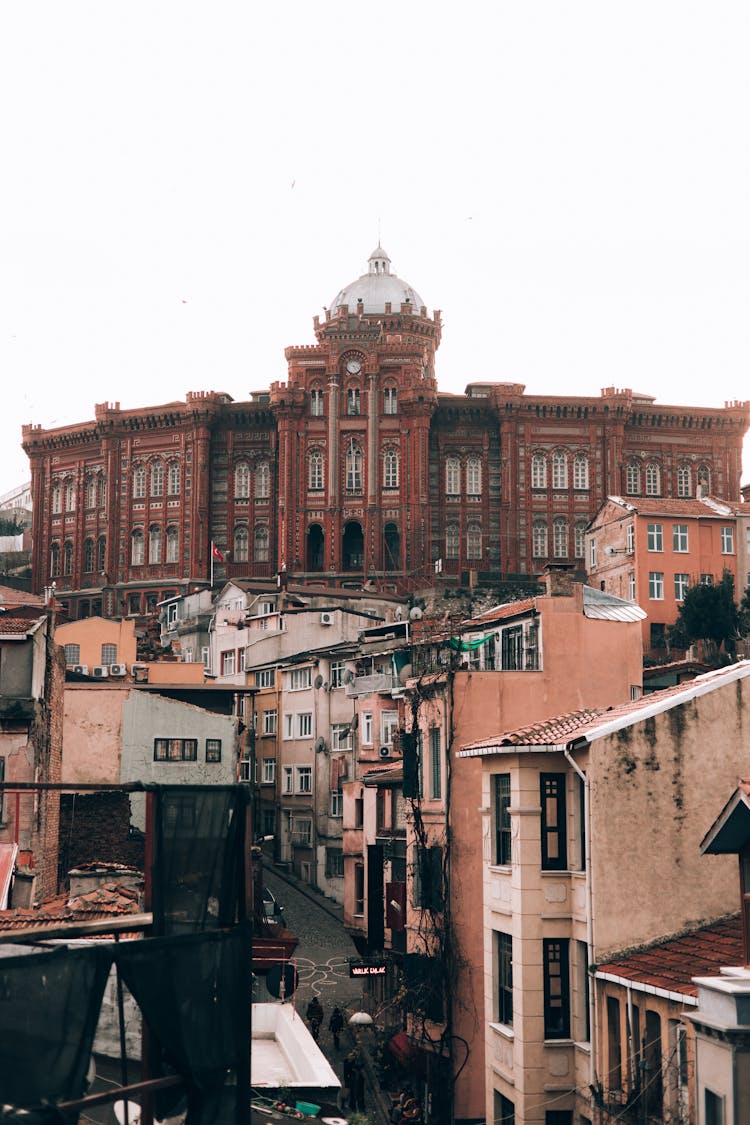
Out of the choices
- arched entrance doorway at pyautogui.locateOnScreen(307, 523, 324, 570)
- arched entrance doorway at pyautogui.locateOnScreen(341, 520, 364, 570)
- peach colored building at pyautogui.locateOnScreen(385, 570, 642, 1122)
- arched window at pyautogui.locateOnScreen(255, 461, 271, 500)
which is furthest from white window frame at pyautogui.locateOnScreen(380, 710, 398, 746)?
arched window at pyautogui.locateOnScreen(255, 461, 271, 500)

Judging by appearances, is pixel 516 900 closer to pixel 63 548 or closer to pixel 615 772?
pixel 615 772

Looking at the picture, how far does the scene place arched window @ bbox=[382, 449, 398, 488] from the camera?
102m

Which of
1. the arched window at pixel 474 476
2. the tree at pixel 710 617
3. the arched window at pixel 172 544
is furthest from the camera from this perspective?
the arched window at pixel 172 544

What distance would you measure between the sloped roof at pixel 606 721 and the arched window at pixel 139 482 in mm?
86273

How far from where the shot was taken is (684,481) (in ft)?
349

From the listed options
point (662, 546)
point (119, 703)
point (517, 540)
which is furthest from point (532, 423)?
point (119, 703)

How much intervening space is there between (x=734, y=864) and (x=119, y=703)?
2785 centimetres

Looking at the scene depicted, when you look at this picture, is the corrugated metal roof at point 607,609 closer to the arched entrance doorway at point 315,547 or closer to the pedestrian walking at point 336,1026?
the pedestrian walking at point 336,1026

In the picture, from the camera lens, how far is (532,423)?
10494 centimetres

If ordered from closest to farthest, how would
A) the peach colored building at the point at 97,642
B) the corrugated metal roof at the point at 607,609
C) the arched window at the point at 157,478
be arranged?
the corrugated metal roof at the point at 607,609 < the peach colored building at the point at 97,642 < the arched window at the point at 157,478

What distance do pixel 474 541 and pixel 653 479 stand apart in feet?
45.9

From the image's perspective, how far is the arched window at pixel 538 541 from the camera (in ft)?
339

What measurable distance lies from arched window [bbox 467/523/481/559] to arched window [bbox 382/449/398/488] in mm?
6369

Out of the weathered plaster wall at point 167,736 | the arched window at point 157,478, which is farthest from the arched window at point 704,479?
the weathered plaster wall at point 167,736
